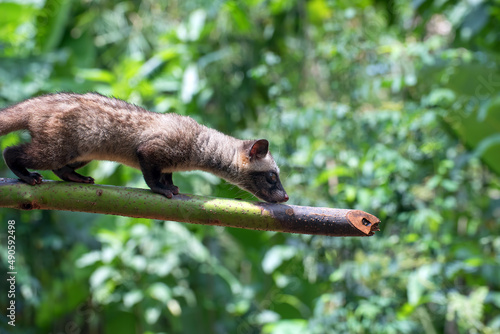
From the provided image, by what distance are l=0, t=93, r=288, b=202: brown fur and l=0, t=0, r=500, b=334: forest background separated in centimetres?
167

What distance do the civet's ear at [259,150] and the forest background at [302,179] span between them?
A: 161 centimetres

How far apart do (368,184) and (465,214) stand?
1312mm

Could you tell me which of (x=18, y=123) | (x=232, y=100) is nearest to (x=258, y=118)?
(x=232, y=100)

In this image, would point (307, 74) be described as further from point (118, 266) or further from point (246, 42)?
point (118, 266)

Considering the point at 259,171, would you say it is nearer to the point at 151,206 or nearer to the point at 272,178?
the point at 272,178

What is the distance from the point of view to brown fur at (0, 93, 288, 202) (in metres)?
2.97

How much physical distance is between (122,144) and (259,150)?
0.91 metres

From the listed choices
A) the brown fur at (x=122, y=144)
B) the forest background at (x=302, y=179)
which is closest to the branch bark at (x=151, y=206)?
the brown fur at (x=122, y=144)

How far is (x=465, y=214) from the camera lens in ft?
19.1

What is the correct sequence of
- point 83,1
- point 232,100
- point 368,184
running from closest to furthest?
point 368,184
point 232,100
point 83,1

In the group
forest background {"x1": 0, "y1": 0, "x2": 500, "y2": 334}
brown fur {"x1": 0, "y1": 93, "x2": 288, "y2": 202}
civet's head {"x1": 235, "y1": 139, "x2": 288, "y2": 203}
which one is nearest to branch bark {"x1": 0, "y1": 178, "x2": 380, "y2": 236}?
brown fur {"x1": 0, "y1": 93, "x2": 288, "y2": 202}

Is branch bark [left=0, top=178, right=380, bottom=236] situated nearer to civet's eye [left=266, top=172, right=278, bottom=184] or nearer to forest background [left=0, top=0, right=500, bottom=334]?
civet's eye [left=266, top=172, right=278, bottom=184]

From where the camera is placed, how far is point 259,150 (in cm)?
358

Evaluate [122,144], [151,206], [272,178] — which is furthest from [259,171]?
[151,206]
